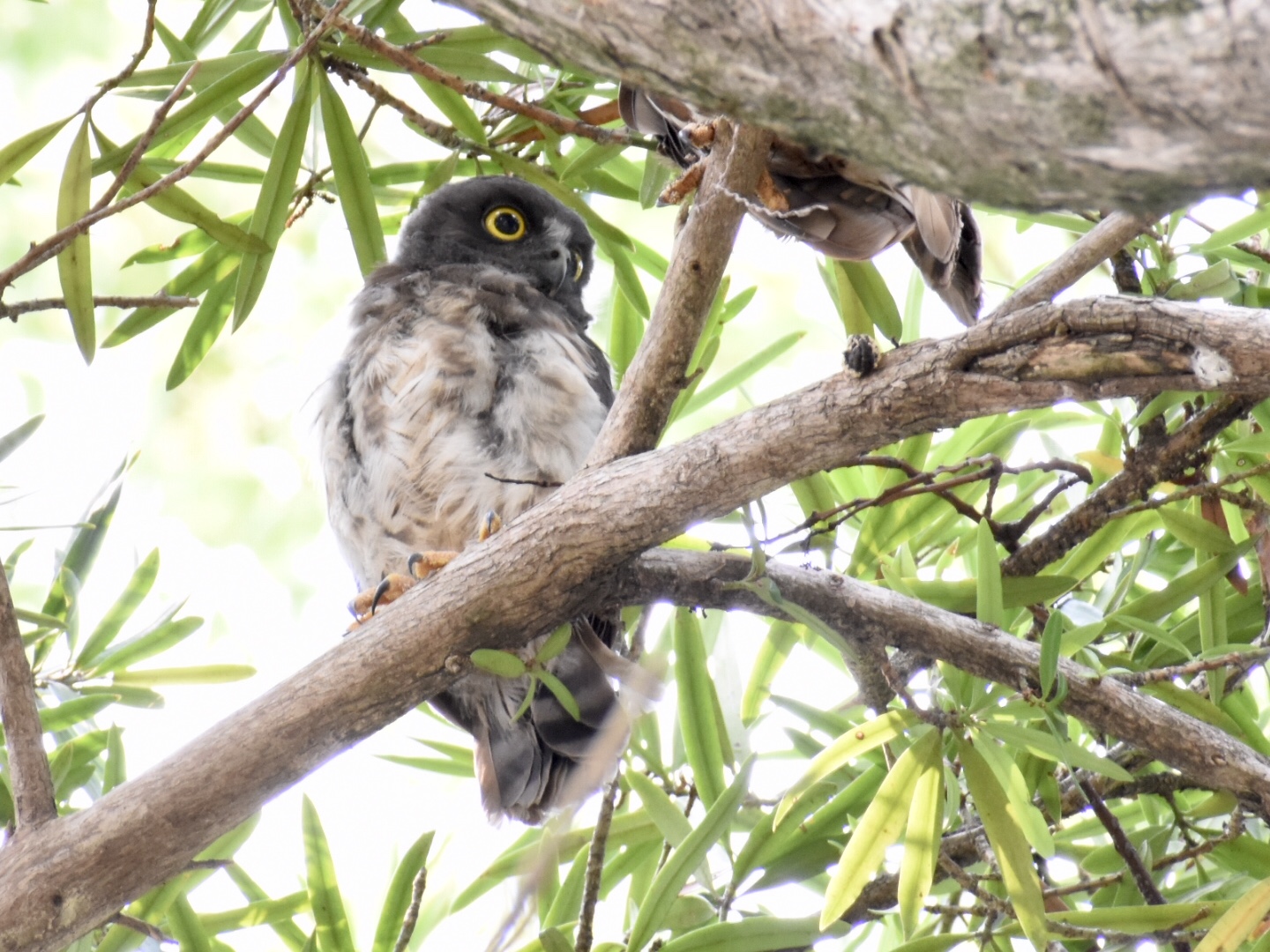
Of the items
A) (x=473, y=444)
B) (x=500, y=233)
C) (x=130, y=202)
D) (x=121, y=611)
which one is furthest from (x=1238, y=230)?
(x=121, y=611)

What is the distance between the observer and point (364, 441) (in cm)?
312

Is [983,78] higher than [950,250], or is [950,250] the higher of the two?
[950,250]

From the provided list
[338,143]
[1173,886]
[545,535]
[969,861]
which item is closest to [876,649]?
[545,535]

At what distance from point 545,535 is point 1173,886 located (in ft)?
4.73

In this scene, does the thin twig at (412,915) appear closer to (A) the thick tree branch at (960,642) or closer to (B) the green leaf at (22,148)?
(A) the thick tree branch at (960,642)

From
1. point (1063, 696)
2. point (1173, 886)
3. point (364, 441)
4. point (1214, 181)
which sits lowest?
point (1173, 886)

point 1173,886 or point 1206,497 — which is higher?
point 1206,497

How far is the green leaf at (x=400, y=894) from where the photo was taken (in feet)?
7.50

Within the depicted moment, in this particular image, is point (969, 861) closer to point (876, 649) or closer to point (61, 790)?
point (876, 649)

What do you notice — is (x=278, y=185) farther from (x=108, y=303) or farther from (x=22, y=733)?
(x=22, y=733)

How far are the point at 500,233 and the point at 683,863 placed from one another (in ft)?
7.29

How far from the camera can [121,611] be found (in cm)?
260

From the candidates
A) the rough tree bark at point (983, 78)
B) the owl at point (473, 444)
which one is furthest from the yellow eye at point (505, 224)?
the rough tree bark at point (983, 78)

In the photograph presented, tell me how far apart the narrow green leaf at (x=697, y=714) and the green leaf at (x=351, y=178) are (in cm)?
107
